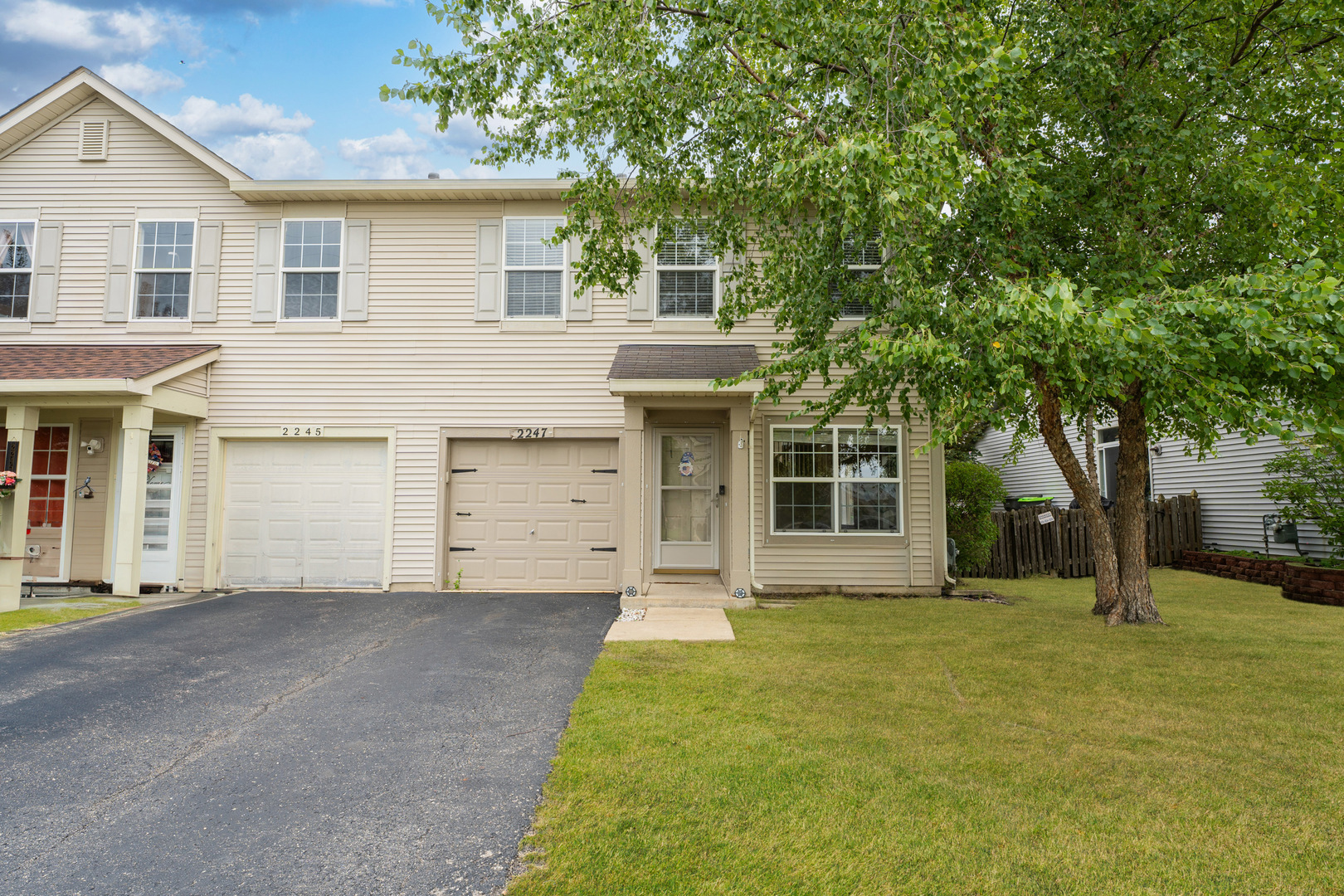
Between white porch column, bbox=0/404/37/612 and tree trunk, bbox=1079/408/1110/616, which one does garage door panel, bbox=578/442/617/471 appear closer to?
tree trunk, bbox=1079/408/1110/616

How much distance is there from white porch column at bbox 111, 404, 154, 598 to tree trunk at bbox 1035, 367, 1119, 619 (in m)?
10.4

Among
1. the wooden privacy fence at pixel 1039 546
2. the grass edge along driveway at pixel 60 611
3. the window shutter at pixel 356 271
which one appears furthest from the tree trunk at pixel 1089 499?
the grass edge along driveway at pixel 60 611

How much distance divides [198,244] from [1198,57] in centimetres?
1190

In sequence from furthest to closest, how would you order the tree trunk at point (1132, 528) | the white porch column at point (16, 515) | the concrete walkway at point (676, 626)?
the white porch column at point (16, 515) → the tree trunk at point (1132, 528) → the concrete walkway at point (676, 626)

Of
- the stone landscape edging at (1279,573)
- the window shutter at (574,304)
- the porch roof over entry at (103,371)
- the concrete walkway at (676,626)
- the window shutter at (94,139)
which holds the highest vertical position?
the window shutter at (94,139)

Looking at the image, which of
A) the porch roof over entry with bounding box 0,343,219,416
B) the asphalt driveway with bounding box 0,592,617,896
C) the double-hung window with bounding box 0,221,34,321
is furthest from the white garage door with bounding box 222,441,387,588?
the double-hung window with bounding box 0,221,34,321

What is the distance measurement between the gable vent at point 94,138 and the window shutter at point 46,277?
3.93 ft

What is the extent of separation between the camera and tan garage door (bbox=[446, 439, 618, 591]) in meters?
9.41

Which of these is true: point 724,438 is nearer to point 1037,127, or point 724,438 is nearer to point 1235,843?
point 1037,127

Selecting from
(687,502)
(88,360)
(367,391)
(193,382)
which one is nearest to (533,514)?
(687,502)

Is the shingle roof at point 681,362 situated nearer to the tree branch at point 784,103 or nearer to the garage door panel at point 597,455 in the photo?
the garage door panel at point 597,455

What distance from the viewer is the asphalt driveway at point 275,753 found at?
2.66 m

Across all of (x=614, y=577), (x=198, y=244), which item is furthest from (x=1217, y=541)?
(x=198, y=244)

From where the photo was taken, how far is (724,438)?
9.88 metres
